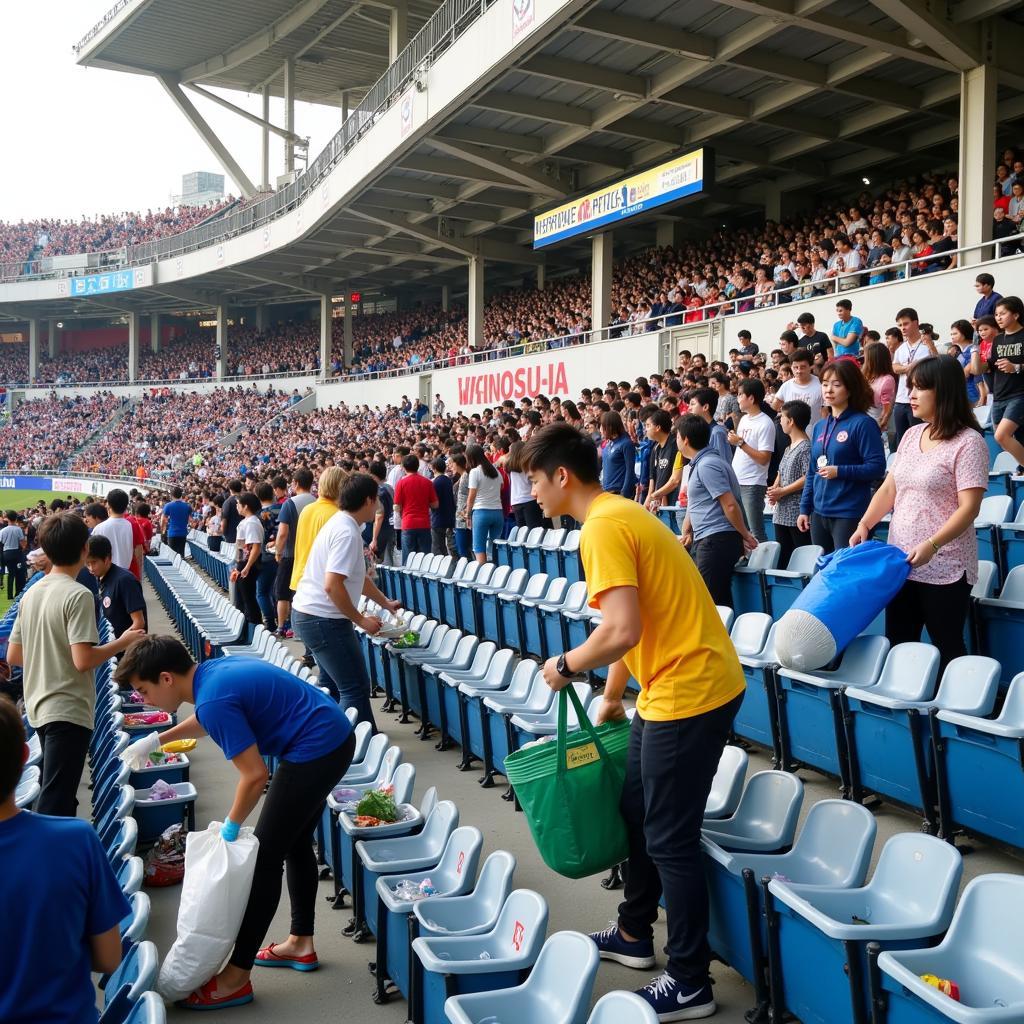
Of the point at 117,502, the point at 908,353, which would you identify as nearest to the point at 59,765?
the point at 117,502

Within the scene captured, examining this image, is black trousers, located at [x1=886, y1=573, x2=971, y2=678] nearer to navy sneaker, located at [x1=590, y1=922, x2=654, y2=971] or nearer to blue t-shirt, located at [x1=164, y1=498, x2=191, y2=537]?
navy sneaker, located at [x1=590, y1=922, x2=654, y2=971]

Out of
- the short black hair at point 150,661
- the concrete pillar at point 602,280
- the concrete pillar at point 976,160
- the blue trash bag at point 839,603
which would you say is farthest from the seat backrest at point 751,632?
the concrete pillar at point 602,280

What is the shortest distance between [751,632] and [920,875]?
2.46 m

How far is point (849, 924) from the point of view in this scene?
2.51 metres

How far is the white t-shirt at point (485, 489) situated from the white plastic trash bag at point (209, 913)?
6.72 meters

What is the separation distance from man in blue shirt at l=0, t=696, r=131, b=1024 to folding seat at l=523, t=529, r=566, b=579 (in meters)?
6.59

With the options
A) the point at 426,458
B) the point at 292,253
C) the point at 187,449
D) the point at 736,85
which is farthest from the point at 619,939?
the point at 187,449

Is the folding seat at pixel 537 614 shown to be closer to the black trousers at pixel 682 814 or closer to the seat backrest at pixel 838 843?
Answer: the seat backrest at pixel 838 843

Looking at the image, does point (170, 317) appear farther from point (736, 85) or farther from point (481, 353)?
point (736, 85)

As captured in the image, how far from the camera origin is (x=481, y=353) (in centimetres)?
2439

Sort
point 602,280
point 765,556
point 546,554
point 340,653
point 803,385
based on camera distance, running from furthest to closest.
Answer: point 602,280
point 546,554
point 803,385
point 765,556
point 340,653

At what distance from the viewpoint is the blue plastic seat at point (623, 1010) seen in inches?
82.0

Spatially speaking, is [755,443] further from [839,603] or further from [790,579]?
[839,603]

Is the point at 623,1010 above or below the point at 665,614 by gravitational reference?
below
